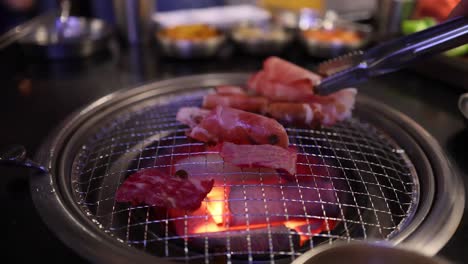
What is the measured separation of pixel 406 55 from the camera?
1.69 metres

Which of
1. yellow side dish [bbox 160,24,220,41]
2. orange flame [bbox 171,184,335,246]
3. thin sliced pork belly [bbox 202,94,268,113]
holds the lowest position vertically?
orange flame [bbox 171,184,335,246]

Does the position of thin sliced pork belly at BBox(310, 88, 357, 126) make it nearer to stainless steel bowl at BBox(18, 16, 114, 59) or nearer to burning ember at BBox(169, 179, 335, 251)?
burning ember at BBox(169, 179, 335, 251)

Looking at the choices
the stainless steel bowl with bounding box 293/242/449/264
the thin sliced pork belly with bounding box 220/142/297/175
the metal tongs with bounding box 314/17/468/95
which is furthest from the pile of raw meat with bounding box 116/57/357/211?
the stainless steel bowl with bounding box 293/242/449/264

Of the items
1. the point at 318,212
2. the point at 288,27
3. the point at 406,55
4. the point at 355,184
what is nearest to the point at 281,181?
the point at 318,212

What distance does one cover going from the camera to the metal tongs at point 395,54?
1.56 metres

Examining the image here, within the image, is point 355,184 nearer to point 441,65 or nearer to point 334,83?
point 334,83

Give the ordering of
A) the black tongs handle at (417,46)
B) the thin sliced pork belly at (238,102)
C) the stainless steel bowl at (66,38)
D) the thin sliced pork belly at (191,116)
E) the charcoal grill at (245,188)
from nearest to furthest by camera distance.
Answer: the charcoal grill at (245,188)
the black tongs handle at (417,46)
the thin sliced pork belly at (191,116)
the thin sliced pork belly at (238,102)
the stainless steel bowl at (66,38)

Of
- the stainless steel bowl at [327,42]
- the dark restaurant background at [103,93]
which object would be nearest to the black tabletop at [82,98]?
the dark restaurant background at [103,93]

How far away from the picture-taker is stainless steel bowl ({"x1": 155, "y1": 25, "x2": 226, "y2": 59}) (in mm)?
2879

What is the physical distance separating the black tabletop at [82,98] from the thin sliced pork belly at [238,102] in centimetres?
68

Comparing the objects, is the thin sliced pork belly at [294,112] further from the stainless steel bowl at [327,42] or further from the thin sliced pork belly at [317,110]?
the stainless steel bowl at [327,42]

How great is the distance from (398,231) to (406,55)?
768 mm

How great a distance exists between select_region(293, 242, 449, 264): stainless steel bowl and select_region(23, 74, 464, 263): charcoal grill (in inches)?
9.2

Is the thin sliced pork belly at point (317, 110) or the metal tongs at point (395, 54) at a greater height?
the metal tongs at point (395, 54)
